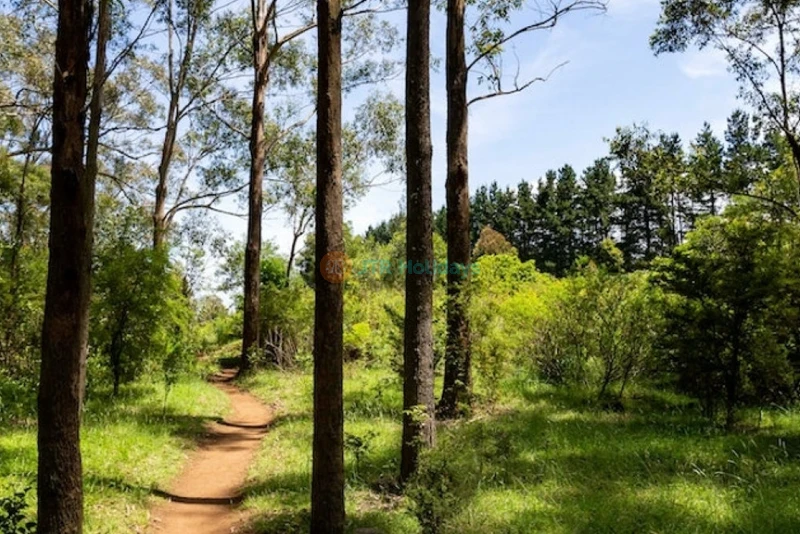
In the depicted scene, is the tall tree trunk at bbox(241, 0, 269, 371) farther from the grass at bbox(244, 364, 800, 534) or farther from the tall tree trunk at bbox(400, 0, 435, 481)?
the tall tree trunk at bbox(400, 0, 435, 481)

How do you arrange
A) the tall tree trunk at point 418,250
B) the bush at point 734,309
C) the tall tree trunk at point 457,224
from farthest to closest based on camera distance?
the tall tree trunk at point 457,224, the bush at point 734,309, the tall tree trunk at point 418,250

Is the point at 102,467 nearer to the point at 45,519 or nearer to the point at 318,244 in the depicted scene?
the point at 45,519

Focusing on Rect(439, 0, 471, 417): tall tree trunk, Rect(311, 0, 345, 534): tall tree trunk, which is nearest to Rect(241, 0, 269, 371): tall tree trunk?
Rect(439, 0, 471, 417): tall tree trunk

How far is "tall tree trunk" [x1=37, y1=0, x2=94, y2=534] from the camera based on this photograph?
408cm

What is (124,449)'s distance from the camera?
24.2ft

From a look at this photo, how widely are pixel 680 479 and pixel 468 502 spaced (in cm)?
240

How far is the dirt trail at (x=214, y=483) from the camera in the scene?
581cm

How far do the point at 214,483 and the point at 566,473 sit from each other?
→ 4.12 m

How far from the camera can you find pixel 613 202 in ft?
172

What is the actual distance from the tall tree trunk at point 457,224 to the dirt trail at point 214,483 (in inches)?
121

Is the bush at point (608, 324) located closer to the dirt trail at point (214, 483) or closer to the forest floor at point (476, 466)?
the forest floor at point (476, 466)

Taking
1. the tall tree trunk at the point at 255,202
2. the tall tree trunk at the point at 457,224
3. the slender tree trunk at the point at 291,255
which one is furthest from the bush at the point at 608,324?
the slender tree trunk at the point at 291,255

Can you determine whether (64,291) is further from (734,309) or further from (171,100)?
(171,100)

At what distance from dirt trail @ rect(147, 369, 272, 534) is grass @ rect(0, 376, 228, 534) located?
0.19 meters
